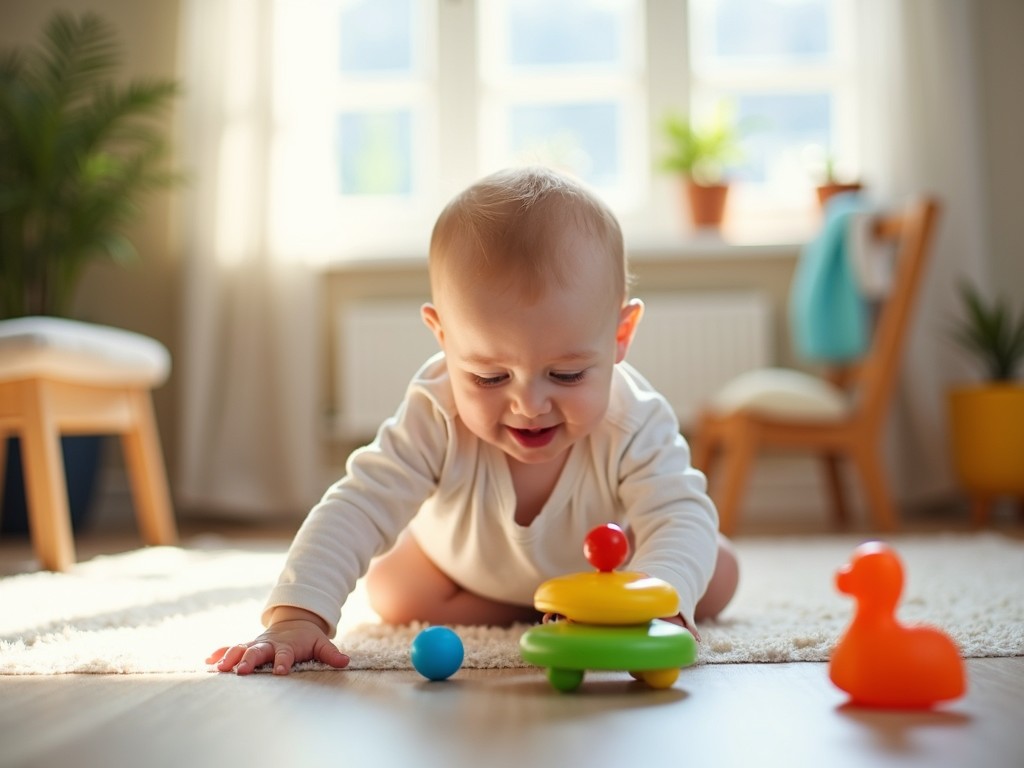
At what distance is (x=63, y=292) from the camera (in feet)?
9.97

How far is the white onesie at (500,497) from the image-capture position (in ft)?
3.72

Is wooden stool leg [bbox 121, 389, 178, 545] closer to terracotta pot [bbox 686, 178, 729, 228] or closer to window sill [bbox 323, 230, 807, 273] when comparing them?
window sill [bbox 323, 230, 807, 273]

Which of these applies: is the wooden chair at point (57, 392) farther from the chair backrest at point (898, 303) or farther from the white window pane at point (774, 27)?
the white window pane at point (774, 27)

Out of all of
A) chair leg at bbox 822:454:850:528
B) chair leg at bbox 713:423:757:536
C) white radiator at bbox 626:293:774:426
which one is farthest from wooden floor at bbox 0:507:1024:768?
white radiator at bbox 626:293:774:426

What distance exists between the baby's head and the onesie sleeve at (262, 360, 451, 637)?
0.10m

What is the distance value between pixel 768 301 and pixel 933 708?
267cm

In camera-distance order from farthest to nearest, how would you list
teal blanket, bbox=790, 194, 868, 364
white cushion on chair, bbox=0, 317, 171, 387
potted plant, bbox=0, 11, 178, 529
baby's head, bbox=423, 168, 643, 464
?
1. potted plant, bbox=0, 11, 178, 529
2. teal blanket, bbox=790, 194, 868, 364
3. white cushion on chair, bbox=0, 317, 171, 387
4. baby's head, bbox=423, 168, 643, 464

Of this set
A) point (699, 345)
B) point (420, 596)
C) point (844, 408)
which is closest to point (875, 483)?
point (844, 408)

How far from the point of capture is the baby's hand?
100 cm

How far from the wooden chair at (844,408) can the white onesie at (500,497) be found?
143cm

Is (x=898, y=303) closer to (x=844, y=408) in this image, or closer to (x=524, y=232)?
(x=844, y=408)

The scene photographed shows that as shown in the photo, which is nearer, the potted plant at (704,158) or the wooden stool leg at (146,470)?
the wooden stool leg at (146,470)

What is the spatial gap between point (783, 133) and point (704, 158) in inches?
15.5

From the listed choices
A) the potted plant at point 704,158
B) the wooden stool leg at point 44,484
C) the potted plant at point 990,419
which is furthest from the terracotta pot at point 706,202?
the wooden stool leg at point 44,484
